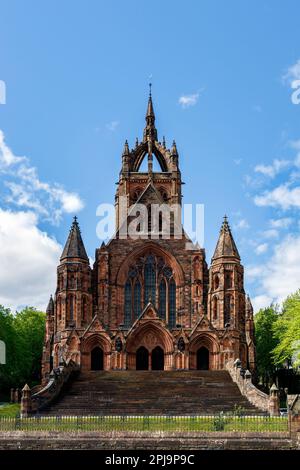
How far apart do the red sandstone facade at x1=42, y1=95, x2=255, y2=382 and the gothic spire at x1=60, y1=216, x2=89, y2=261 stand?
9cm

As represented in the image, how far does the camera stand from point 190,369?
57.8 m

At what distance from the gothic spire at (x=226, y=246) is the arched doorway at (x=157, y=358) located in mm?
9686

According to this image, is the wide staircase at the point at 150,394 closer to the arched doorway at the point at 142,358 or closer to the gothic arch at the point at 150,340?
the gothic arch at the point at 150,340

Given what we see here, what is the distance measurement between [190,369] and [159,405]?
15.4 metres

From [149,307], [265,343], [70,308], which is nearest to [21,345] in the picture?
[70,308]

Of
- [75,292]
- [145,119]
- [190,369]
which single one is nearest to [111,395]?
[190,369]

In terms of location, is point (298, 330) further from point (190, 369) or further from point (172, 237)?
point (172, 237)

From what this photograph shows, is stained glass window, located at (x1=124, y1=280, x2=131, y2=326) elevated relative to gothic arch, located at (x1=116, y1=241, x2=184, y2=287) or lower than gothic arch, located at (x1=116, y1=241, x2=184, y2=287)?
lower

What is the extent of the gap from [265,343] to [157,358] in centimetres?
2434

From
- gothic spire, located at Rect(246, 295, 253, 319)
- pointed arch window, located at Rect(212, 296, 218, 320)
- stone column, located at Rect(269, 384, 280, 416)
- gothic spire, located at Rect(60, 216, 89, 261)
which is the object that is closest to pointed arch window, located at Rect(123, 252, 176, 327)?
pointed arch window, located at Rect(212, 296, 218, 320)

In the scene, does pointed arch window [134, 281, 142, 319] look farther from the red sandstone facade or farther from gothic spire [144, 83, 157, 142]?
gothic spire [144, 83, 157, 142]

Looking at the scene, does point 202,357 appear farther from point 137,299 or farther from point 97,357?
point 97,357

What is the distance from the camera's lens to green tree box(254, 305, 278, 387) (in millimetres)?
80625

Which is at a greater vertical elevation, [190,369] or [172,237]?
[172,237]
